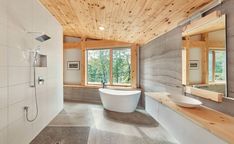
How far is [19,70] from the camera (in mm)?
2387

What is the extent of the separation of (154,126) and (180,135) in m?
1.67

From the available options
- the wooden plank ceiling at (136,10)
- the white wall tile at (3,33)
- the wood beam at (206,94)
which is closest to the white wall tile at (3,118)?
the white wall tile at (3,33)

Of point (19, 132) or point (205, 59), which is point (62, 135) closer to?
point (19, 132)

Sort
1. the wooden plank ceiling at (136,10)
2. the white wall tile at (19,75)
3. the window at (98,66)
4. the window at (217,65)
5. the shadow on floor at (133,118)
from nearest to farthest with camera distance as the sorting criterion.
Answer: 1. the window at (217,65)
2. the white wall tile at (19,75)
3. the wooden plank ceiling at (136,10)
4. the shadow on floor at (133,118)
5. the window at (98,66)

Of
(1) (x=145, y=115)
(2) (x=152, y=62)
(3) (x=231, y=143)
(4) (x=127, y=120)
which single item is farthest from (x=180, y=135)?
(2) (x=152, y=62)

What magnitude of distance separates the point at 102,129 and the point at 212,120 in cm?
229

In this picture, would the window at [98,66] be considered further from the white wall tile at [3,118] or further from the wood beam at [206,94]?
the white wall tile at [3,118]

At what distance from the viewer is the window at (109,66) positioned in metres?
5.95

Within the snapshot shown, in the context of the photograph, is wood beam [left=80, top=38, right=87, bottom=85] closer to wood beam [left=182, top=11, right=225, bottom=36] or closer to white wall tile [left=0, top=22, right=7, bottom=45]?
white wall tile [left=0, top=22, right=7, bottom=45]

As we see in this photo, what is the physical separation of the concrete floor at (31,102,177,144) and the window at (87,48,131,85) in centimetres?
175

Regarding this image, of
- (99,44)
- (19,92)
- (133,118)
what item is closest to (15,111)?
(19,92)

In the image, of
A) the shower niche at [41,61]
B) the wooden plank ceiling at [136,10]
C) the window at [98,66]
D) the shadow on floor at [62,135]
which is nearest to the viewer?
the wooden plank ceiling at [136,10]

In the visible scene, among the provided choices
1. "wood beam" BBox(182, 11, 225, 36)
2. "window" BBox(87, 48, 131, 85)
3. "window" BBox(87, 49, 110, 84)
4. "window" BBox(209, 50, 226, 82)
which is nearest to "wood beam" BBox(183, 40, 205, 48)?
"wood beam" BBox(182, 11, 225, 36)

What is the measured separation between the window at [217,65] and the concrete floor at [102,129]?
56.3 inches
